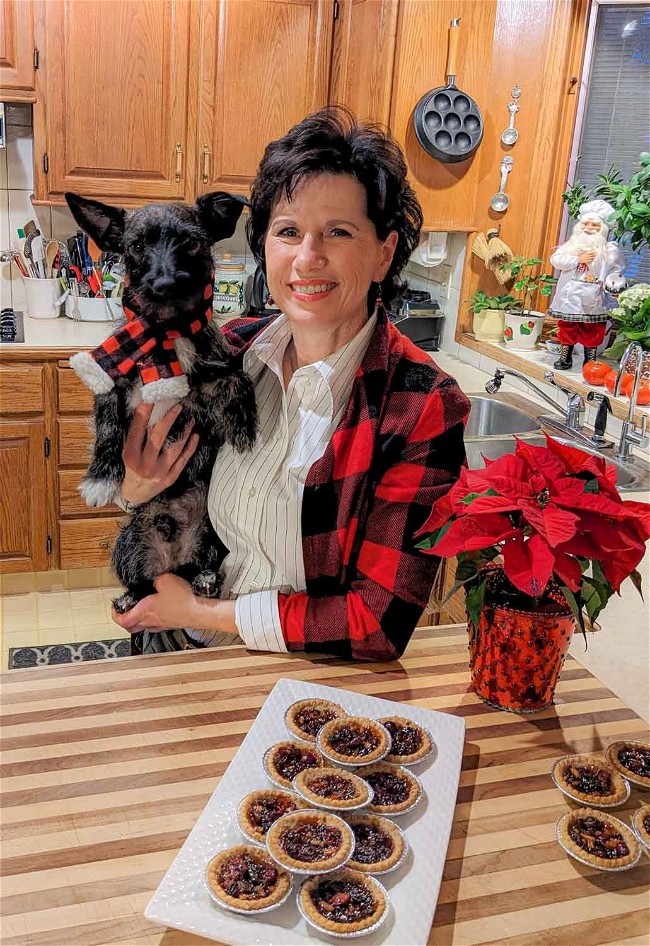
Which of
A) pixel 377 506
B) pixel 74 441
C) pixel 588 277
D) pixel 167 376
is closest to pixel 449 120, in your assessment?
pixel 588 277

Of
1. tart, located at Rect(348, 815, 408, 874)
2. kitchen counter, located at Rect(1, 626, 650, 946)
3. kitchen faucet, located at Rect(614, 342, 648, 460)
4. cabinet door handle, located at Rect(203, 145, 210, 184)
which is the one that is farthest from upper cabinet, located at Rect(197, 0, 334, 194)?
tart, located at Rect(348, 815, 408, 874)

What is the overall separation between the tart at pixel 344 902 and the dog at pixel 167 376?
0.72 m

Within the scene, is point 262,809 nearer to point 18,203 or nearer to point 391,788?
point 391,788

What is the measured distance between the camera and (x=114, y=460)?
4.95ft

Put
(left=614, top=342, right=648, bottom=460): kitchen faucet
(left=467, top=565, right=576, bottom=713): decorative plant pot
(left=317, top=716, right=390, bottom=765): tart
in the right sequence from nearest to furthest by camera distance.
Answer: (left=317, top=716, right=390, bottom=765): tart, (left=467, top=565, right=576, bottom=713): decorative plant pot, (left=614, top=342, right=648, bottom=460): kitchen faucet

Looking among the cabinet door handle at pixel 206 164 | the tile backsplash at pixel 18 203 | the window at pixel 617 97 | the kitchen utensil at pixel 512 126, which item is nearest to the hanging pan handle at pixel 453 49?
the kitchen utensil at pixel 512 126

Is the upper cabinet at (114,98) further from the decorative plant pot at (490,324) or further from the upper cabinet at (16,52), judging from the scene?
the decorative plant pot at (490,324)

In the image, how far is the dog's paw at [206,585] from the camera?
152cm

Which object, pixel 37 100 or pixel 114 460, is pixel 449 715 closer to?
pixel 114 460

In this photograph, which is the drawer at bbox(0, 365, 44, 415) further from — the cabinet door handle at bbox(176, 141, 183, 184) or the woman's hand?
the woman's hand

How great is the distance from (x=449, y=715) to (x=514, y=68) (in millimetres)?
2797

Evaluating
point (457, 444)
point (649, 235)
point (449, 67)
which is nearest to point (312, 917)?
point (457, 444)

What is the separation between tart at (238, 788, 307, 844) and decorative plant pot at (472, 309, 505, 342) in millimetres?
2614

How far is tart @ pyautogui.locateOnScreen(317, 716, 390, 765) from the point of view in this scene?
3.27 feet
